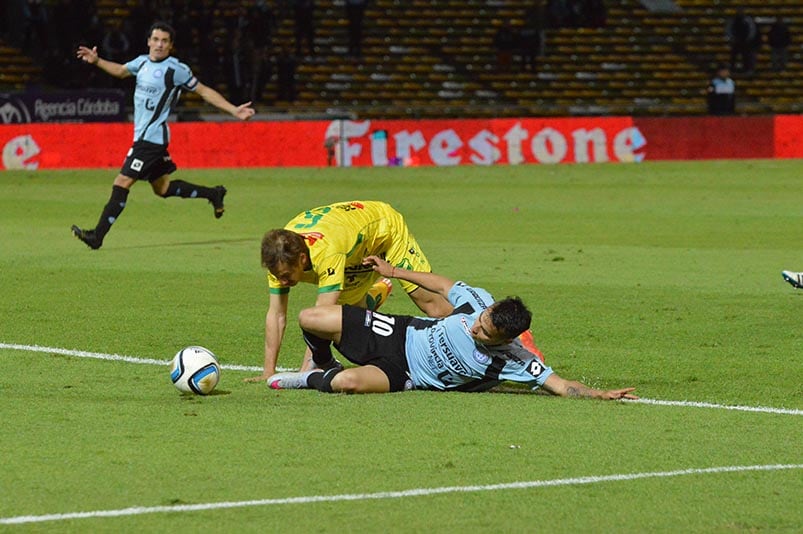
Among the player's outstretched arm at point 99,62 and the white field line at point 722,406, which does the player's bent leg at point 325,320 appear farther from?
the player's outstretched arm at point 99,62

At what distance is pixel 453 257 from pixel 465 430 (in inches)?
369

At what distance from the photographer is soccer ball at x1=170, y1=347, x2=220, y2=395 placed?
8734 millimetres

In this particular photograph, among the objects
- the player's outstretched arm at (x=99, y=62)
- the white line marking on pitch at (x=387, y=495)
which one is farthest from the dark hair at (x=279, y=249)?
the player's outstretched arm at (x=99, y=62)

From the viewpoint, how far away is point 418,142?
113ft

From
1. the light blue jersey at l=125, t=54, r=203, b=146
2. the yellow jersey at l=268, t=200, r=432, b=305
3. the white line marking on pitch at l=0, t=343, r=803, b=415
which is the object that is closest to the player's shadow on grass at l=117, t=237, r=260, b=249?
the light blue jersey at l=125, t=54, r=203, b=146

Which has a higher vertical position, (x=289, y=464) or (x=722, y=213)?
(x=289, y=464)

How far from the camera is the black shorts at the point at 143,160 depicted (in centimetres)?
1728

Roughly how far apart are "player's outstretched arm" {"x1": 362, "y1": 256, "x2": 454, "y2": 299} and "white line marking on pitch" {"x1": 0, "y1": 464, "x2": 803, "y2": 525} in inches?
101

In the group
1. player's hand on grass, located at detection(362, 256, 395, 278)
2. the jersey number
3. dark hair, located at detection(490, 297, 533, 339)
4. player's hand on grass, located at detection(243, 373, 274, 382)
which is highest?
player's hand on grass, located at detection(362, 256, 395, 278)

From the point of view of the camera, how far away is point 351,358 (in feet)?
29.6

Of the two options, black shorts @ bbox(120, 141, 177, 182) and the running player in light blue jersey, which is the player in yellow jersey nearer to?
the running player in light blue jersey

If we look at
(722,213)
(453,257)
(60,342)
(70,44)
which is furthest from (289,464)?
(70,44)

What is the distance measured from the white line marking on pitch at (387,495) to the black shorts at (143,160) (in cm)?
1122

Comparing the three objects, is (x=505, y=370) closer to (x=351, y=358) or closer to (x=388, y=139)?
(x=351, y=358)
